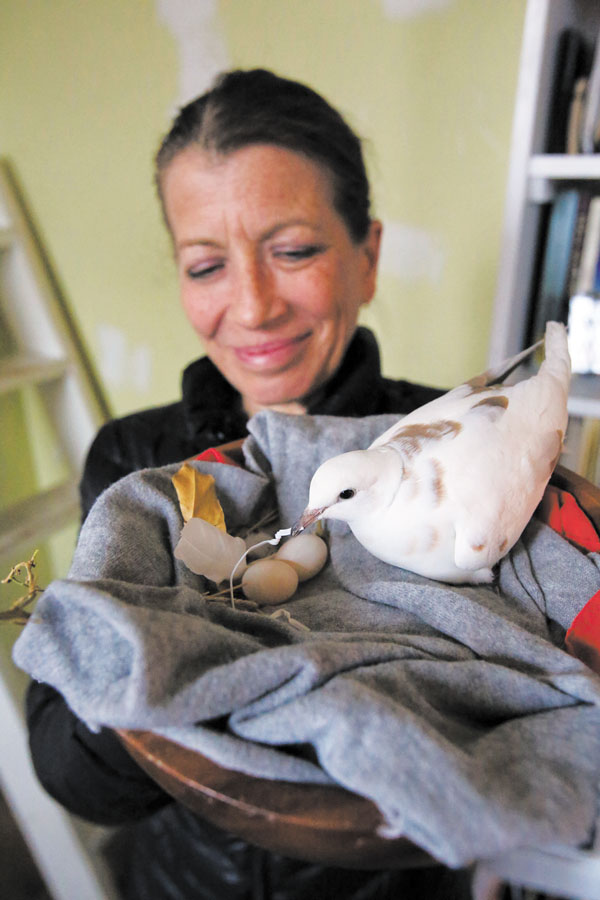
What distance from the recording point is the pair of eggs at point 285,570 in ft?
1.26

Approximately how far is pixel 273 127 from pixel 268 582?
485 mm

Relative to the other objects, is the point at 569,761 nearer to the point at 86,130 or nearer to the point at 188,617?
the point at 188,617

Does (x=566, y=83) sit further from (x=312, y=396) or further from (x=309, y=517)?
(x=309, y=517)

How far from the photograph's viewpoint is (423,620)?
0.36m

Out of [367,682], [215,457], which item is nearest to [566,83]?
[215,457]

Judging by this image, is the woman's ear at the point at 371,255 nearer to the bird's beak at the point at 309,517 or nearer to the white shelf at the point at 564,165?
the white shelf at the point at 564,165

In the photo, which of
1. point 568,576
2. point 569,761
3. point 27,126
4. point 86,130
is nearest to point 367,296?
point 568,576

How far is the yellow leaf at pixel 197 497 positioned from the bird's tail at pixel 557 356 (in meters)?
0.28

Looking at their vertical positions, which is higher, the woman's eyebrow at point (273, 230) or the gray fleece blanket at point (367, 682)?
the woman's eyebrow at point (273, 230)

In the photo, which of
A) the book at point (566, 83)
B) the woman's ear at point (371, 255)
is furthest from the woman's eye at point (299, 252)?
the book at point (566, 83)

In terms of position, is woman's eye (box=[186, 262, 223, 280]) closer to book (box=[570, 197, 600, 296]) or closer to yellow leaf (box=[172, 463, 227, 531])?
yellow leaf (box=[172, 463, 227, 531])

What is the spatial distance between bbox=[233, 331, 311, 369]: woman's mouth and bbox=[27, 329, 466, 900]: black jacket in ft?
0.24

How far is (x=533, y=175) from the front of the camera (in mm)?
704

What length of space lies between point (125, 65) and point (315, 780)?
1147mm
